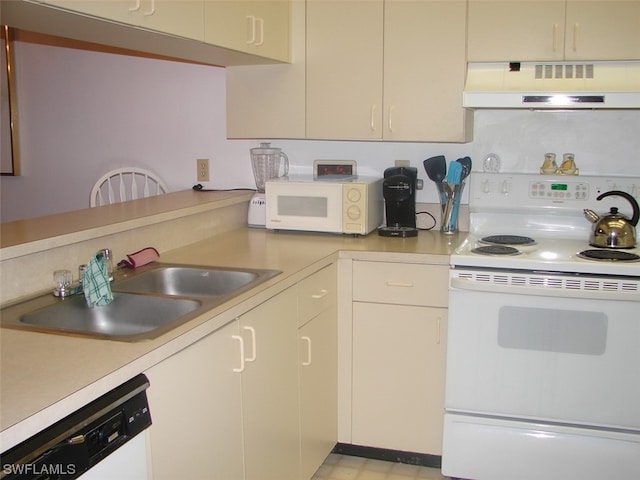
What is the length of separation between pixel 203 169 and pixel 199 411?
200 cm

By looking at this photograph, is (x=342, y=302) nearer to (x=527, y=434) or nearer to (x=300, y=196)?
(x=300, y=196)

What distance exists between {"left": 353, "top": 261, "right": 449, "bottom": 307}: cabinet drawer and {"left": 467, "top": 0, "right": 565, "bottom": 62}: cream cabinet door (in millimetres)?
895

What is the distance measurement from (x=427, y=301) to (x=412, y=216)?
1.70 ft

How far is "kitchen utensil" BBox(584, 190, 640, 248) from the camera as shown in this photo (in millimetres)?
2629

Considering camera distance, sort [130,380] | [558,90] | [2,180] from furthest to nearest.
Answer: [2,180]
[558,90]
[130,380]

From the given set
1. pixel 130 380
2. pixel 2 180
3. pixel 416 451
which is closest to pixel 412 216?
pixel 416 451

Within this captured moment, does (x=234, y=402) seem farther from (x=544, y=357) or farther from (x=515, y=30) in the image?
(x=515, y=30)

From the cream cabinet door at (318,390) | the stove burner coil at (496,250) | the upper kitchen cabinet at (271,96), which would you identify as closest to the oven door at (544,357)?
the stove burner coil at (496,250)

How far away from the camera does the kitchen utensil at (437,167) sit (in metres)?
2.96

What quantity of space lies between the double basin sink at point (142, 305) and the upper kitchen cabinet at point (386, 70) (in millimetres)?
974

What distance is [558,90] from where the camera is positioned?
2584mm
